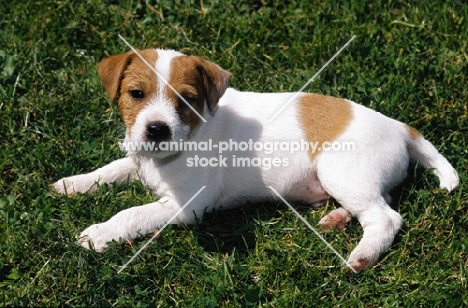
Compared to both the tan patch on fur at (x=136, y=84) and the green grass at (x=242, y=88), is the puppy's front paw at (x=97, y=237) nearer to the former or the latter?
the green grass at (x=242, y=88)

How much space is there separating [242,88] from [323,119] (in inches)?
56.1

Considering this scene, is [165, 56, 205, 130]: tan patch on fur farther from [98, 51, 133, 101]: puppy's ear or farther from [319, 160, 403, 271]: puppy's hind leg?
[319, 160, 403, 271]: puppy's hind leg

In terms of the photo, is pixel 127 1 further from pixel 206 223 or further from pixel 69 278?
pixel 69 278

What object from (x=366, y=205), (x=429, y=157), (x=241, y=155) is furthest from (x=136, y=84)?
(x=429, y=157)

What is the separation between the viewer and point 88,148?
22.8 feet

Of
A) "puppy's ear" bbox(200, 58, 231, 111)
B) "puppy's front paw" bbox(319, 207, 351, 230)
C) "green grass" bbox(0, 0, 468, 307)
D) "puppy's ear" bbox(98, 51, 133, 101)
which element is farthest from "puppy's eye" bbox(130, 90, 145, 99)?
"puppy's front paw" bbox(319, 207, 351, 230)

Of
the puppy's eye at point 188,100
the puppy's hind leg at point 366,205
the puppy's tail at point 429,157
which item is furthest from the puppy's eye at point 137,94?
the puppy's tail at point 429,157

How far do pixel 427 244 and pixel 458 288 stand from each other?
529mm

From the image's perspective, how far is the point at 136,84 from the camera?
5.88 m

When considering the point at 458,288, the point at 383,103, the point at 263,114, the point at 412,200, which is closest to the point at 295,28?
the point at 383,103

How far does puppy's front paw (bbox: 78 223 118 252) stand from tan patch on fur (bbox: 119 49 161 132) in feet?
2.66

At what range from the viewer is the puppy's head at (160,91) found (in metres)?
5.75

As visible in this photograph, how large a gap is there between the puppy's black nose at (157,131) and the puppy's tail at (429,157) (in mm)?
2229

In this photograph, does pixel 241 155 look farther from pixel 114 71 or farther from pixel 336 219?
pixel 114 71
